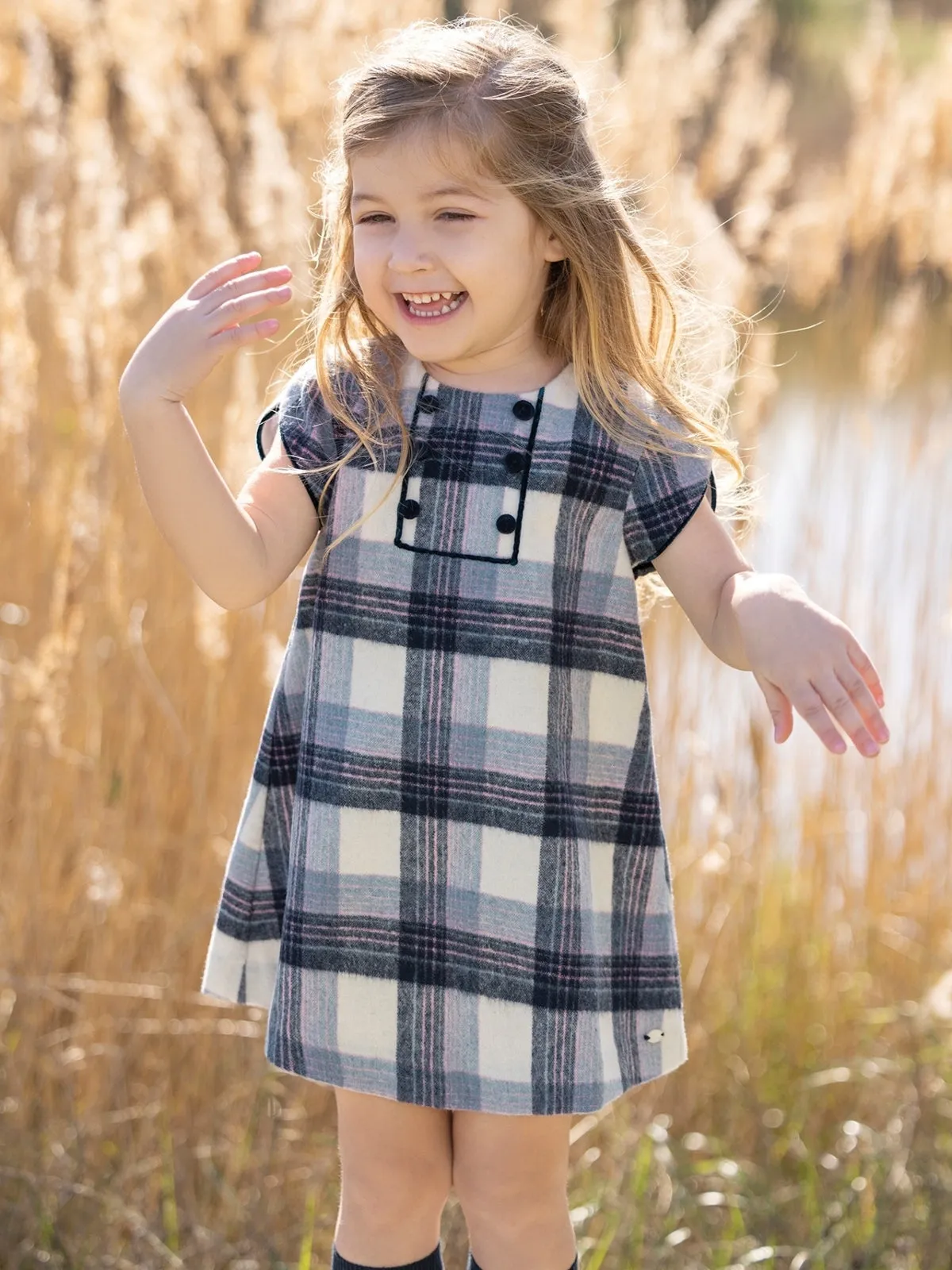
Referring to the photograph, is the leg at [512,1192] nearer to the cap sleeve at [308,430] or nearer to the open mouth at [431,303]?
the cap sleeve at [308,430]

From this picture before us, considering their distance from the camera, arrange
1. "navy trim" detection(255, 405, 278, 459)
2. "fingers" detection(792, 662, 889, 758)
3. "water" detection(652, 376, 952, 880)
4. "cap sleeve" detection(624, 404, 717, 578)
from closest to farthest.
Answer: "fingers" detection(792, 662, 889, 758)
"cap sleeve" detection(624, 404, 717, 578)
"navy trim" detection(255, 405, 278, 459)
"water" detection(652, 376, 952, 880)

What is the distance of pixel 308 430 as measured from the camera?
161 cm

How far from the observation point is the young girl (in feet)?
4.96

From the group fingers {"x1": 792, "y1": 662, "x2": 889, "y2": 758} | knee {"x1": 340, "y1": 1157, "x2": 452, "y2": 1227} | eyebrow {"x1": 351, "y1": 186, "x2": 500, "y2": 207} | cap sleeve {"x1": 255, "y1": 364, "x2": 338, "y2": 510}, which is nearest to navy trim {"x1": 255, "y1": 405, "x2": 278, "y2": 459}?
cap sleeve {"x1": 255, "y1": 364, "x2": 338, "y2": 510}

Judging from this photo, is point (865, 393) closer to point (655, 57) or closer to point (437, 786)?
point (655, 57)

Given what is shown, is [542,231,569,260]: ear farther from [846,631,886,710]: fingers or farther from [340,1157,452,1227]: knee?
[340,1157,452,1227]: knee

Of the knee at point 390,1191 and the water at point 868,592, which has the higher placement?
the water at point 868,592

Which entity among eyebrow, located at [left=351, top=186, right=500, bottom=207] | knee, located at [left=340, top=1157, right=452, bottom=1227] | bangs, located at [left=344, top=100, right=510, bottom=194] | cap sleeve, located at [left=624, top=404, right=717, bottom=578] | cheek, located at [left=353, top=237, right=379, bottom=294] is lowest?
knee, located at [left=340, top=1157, right=452, bottom=1227]

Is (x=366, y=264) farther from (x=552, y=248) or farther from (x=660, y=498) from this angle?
(x=660, y=498)

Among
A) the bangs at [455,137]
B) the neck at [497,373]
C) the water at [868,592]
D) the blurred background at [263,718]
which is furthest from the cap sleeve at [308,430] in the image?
the water at [868,592]

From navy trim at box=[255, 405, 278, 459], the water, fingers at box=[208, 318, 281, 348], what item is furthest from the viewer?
the water

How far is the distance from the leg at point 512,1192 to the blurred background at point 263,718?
731mm

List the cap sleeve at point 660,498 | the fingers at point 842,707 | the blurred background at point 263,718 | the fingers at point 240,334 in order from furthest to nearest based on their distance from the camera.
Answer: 1. the blurred background at point 263,718
2. the cap sleeve at point 660,498
3. the fingers at point 240,334
4. the fingers at point 842,707

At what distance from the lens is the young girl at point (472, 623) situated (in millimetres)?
1513
